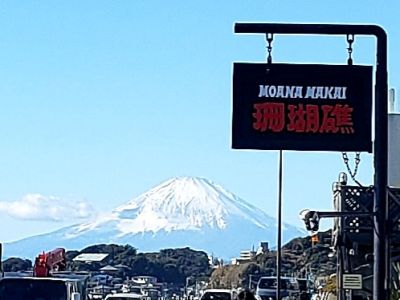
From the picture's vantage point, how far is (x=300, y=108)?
1647cm

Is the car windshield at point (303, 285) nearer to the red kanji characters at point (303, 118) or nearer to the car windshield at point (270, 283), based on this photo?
the car windshield at point (270, 283)

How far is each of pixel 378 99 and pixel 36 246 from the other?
12276 centimetres

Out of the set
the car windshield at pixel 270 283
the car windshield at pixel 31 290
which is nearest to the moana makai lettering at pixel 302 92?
the car windshield at pixel 31 290

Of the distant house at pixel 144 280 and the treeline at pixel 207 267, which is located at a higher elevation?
the treeline at pixel 207 267

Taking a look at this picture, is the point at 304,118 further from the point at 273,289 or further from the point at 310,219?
the point at 273,289

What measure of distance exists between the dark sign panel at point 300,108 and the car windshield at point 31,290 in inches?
337

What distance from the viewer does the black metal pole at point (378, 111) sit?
16453mm

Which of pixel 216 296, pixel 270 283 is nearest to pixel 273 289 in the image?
pixel 270 283

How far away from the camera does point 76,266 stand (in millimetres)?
50625

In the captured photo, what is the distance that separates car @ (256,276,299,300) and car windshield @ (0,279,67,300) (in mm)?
22867

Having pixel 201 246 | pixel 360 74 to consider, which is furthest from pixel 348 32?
pixel 201 246

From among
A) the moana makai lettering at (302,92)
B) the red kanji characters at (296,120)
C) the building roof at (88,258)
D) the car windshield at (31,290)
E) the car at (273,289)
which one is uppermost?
the moana makai lettering at (302,92)

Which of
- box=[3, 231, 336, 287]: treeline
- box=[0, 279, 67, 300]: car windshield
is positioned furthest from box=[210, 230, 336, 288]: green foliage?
box=[0, 279, 67, 300]: car windshield

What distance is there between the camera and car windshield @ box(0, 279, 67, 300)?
78.8 feet
